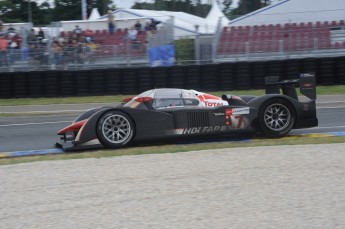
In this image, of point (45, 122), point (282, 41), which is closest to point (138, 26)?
point (282, 41)

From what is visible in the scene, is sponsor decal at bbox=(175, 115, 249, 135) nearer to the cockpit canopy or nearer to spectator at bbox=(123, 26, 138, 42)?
the cockpit canopy

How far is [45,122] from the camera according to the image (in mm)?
13578

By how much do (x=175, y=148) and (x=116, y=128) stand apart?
105cm

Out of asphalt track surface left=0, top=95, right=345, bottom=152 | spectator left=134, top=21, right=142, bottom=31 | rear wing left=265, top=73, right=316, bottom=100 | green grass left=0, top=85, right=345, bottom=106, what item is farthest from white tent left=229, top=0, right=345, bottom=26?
rear wing left=265, top=73, right=316, bottom=100

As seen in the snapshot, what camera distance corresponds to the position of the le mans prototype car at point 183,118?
27.7ft

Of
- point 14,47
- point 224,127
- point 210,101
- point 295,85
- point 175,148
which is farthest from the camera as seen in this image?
point 14,47

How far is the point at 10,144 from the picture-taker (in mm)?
10016

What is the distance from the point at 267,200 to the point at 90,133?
410 centimetres

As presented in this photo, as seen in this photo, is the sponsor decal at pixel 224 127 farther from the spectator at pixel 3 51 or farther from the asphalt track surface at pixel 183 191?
the spectator at pixel 3 51

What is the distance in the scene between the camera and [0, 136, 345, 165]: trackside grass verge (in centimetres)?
777

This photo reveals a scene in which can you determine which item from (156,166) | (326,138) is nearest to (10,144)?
(156,166)

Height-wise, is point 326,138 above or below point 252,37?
below

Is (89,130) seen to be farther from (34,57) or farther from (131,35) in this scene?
(131,35)

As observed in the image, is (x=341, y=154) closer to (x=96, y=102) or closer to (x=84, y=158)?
(x=84, y=158)
